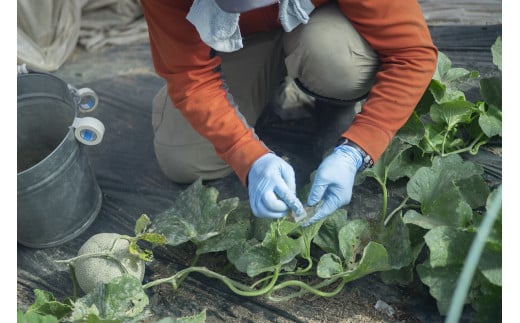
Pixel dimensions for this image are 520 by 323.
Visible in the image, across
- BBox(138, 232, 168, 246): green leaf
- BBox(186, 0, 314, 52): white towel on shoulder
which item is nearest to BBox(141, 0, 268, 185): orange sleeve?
BBox(186, 0, 314, 52): white towel on shoulder

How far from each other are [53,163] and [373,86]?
701 mm

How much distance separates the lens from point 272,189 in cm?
118

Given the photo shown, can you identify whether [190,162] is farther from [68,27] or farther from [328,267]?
[68,27]

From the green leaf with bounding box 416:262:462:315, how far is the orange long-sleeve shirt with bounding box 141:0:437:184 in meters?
0.26

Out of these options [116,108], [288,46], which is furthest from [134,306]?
[116,108]

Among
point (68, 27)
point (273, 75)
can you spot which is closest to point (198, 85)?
point (273, 75)

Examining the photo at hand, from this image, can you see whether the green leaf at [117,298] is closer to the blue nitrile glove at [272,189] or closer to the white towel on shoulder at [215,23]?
the blue nitrile glove at [272,189]

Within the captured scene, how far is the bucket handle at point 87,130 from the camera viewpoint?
1313 mm

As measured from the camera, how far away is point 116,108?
70.8 inches

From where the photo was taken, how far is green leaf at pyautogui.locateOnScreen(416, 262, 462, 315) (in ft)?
3.59

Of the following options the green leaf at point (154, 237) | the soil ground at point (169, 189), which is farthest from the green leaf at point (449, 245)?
the green leaf at point (154, 237)

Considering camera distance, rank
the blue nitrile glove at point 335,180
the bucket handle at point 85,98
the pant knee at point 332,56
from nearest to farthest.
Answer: the blue nitrile glove at point 335,180, the pant knee at point 332,56, the bucket handle at point 85,98

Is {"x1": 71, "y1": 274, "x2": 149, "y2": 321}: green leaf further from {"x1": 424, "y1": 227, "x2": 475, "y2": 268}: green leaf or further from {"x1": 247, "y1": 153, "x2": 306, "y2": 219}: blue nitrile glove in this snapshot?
{"x1": 424, "y1": 227, "x2": 475, "y2": 268}: green leaf

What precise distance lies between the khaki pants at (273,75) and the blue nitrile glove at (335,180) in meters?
0.21
